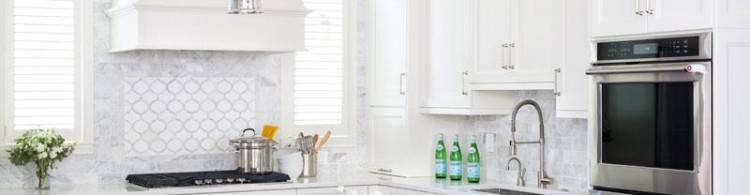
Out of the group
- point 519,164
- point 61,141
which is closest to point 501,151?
point 519,164

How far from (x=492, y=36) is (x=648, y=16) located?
125cm

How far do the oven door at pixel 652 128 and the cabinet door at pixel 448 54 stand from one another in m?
1.17

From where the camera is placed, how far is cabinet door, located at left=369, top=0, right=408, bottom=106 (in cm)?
588

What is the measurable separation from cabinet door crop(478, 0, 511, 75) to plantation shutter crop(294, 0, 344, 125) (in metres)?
0.99

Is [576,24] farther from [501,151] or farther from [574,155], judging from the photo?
[501,151]

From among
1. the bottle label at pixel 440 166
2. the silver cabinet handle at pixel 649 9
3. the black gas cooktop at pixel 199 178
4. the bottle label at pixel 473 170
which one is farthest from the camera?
the bottle label at pixel 440 166

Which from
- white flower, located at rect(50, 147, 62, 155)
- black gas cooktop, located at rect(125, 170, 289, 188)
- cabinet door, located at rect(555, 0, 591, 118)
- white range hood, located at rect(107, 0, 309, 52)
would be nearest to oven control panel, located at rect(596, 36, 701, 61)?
cabinet door, located at rect(555, 0, 591, 118)

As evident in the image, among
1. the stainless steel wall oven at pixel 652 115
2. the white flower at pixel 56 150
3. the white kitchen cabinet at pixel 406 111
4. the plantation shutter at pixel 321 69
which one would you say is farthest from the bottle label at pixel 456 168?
the white flower at pixel 56 150

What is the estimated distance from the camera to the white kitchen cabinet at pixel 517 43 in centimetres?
504

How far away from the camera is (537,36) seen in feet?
16.8

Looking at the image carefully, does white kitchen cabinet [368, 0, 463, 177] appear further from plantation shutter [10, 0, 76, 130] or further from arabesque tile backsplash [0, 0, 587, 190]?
plantation shutter [10, 0, 76, 130]

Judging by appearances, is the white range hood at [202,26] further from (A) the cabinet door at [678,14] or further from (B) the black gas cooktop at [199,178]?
(A) the cabinet door at [678,14]

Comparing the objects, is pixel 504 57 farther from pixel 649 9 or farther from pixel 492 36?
pixel 649 9
